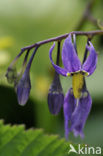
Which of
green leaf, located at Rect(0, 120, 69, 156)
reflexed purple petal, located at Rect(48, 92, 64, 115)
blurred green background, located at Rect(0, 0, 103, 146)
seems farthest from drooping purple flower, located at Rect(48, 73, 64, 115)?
blurred green background, located at Rect(0, 0, 103, 146)

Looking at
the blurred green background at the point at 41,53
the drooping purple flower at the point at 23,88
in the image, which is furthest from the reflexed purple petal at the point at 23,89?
the blurred green background at the point at 41,53

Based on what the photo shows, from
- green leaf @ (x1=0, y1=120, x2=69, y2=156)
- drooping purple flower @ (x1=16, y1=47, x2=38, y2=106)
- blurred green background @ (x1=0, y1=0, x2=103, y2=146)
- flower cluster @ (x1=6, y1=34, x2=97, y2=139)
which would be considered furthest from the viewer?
blurred green background @ (x1=0, y1=0, x2=103, y2=146)

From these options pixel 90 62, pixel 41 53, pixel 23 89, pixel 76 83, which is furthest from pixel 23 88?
pixel 41 53

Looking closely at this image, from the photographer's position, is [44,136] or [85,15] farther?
[85,15]

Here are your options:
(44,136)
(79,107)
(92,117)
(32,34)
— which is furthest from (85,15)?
(44,136)

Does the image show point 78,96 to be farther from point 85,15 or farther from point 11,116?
point 85,15

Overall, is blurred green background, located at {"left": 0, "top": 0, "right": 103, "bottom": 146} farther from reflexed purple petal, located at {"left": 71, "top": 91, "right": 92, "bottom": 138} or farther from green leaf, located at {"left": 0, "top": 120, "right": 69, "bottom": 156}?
green leaf, located at {"left": 0, "top": 120, "right": 69, "bottom": 156}

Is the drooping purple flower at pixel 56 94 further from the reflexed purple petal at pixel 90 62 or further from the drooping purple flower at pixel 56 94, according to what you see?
the reflexed purple petal at pixel 90 62
